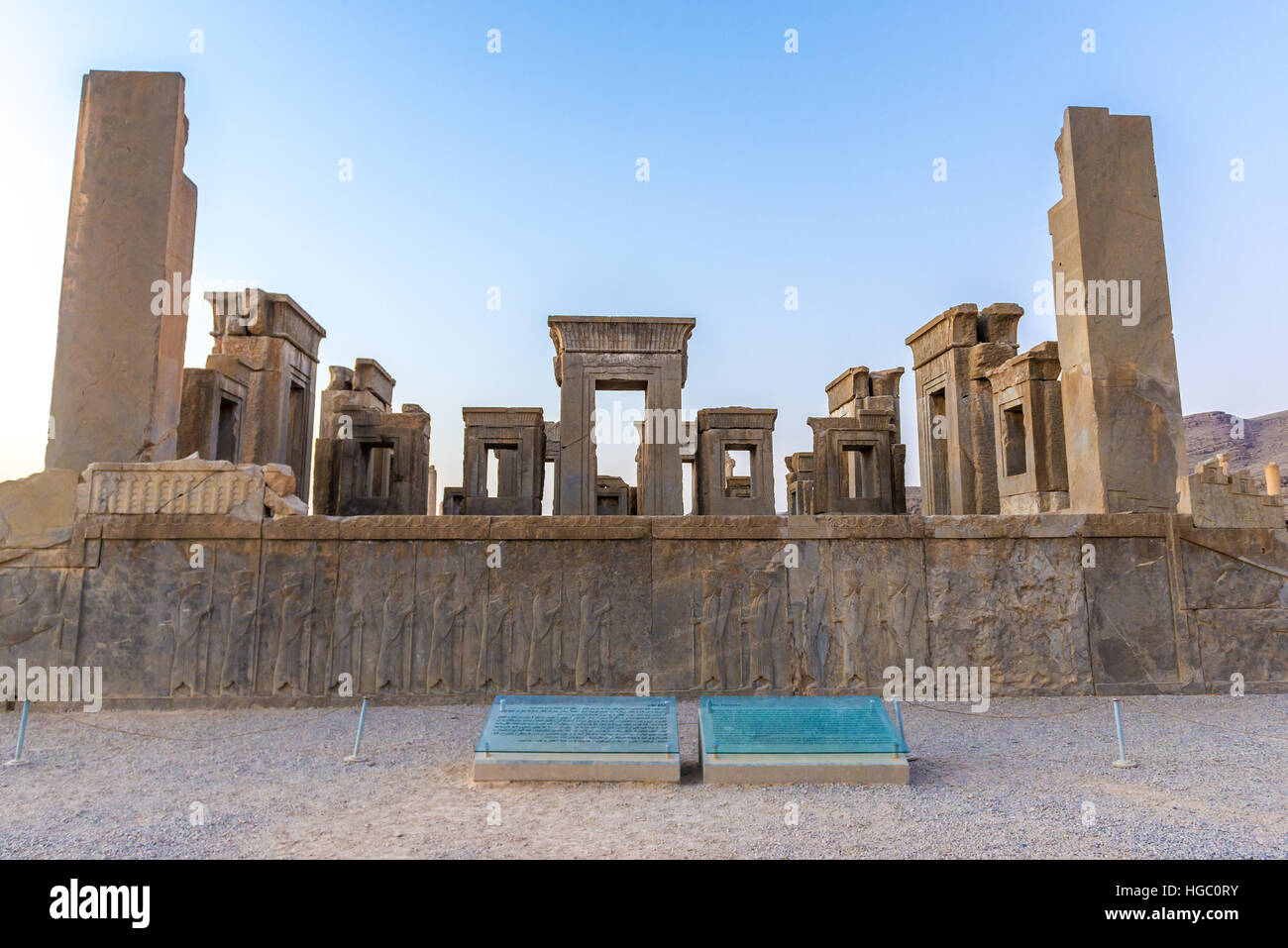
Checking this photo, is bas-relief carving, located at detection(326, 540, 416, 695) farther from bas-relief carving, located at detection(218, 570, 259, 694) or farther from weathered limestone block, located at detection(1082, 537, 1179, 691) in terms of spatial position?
weathered limestone block, located at detection(1082, 537, 1179, 691)

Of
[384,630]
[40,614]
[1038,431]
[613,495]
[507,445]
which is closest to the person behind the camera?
[40,614]

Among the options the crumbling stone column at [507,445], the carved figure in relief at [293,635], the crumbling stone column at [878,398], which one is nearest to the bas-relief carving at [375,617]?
the carved figure in relief at [293,635]

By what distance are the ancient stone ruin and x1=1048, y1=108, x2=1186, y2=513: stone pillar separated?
0.03m

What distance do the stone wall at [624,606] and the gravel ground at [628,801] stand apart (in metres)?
1.02

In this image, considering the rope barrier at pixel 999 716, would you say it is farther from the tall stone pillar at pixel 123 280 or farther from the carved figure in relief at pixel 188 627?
the tall stone pillar at pixel 123 280

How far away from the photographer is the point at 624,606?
21.3 feet

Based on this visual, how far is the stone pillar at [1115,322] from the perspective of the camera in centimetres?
764

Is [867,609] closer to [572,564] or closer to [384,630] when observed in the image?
[572,564]

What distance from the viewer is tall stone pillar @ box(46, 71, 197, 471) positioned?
7496mm

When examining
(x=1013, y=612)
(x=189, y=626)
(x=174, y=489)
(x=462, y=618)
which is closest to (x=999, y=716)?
(x=1013, y=612)

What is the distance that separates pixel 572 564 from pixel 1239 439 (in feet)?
169
